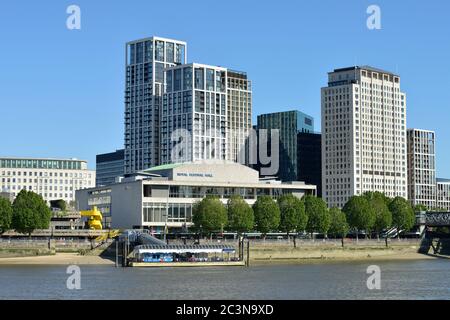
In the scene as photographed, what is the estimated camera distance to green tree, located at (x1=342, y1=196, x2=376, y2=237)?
175500 mm

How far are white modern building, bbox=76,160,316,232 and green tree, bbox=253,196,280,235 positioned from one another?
18118 millimetres

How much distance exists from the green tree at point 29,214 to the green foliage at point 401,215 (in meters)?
83.9

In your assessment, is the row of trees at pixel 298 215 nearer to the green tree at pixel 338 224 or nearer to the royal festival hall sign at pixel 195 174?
the green tree at pixel 338 224

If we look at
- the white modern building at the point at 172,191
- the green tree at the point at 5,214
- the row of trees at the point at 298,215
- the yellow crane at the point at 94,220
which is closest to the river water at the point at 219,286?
the green tree at the point at 5,214

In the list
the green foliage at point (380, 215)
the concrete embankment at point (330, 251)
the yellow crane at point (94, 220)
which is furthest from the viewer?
the green foliage at point (380, 215)

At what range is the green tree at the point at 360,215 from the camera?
175500 millimetres

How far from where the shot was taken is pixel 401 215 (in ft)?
614

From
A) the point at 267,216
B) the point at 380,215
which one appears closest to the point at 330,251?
the point at 267,216

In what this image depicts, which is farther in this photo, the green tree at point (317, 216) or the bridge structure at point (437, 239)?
the bridge structure at point (437, 239)

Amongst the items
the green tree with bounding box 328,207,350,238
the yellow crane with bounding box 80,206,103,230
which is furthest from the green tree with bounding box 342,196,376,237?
the yellow crane with bounding box 80,206,103,230

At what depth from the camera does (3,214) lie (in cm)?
13812
